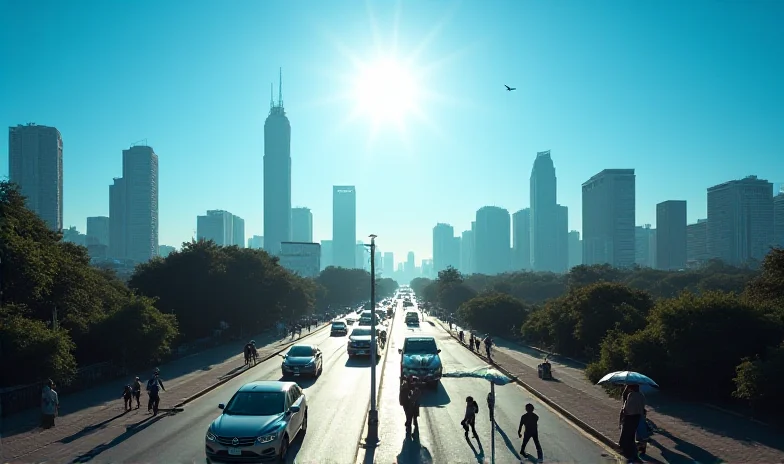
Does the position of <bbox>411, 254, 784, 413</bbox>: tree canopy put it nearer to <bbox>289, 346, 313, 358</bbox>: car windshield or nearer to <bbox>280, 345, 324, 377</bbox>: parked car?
<bbox>280, 345, 324, 377</bbox>: parked car

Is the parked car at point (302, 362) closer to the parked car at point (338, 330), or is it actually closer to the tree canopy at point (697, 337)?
the tree canopy at point (697, 337)

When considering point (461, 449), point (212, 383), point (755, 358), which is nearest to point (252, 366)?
point (212, 383)

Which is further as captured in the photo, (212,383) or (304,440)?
(212,383)

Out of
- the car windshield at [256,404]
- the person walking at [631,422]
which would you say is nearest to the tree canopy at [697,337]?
the person walking at [631,422]

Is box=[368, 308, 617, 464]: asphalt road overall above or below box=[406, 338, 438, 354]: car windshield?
below

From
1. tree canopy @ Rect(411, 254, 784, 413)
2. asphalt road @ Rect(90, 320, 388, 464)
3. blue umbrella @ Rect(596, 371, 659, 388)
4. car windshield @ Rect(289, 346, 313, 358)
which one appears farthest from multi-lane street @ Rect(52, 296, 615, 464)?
tree canopy @ Rect(411, 254, 784, 413)

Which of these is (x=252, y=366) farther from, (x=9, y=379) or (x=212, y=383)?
A: (x=9, y=379)

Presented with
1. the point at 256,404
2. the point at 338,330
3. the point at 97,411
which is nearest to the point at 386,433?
the point at 256,404
